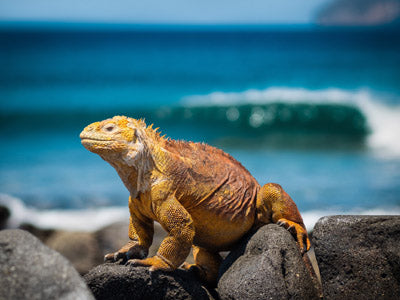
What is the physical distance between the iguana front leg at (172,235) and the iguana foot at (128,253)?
14.2 inches

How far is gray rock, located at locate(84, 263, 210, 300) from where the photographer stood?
4637 millimetres

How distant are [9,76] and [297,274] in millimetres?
27261

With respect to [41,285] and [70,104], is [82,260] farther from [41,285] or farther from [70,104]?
[70,104]

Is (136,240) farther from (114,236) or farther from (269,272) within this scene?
(114,236)

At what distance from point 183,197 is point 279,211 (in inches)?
44.4

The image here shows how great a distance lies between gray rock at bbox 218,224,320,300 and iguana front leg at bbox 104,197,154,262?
2.93 feet

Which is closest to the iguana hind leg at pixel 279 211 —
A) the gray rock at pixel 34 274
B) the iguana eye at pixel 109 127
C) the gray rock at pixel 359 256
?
the gray rock at pixel 359 256

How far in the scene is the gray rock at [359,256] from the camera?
180 inches

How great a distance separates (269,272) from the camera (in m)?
4.66

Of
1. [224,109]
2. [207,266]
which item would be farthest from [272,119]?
[207,266]

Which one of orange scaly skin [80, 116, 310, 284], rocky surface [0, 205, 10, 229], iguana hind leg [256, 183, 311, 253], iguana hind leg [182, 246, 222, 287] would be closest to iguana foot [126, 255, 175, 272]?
orange scaly skin [80, 116, 310, 284]

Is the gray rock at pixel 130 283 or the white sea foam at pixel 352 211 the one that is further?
the white sea foam at pixel 352 211

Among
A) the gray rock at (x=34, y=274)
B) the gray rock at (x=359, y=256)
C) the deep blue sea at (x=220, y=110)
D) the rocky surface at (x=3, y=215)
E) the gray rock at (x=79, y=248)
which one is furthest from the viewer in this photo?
the deep blue sea at (x=220, y=110)

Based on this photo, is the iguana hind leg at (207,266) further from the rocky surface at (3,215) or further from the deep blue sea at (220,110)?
the rocky surface at (3,215)
